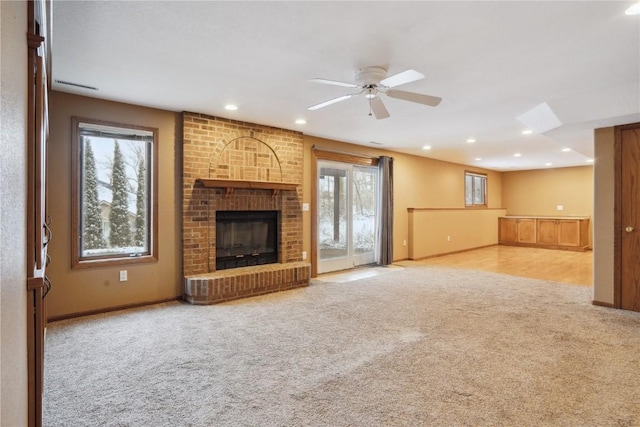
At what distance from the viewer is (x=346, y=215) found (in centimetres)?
654

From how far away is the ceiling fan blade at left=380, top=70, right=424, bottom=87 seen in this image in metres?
2.68

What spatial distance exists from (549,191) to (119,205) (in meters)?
10.9

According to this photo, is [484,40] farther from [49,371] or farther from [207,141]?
[49,371]

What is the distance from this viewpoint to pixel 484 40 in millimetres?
2496

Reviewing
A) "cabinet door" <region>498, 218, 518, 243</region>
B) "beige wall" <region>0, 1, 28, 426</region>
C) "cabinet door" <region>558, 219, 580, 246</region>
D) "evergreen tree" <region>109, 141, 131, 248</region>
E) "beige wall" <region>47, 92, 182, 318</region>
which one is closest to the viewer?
"beige wall" <region>0, 1, 28, 426</region>

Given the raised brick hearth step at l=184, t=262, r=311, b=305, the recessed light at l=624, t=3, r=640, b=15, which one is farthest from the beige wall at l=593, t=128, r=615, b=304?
the raised brick hearth step at l=184, t=262, r=311, b=305

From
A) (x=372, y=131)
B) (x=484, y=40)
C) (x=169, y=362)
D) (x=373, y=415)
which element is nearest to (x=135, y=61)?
(x=169, y=362)

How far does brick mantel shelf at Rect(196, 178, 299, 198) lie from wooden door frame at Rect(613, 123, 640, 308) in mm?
3995

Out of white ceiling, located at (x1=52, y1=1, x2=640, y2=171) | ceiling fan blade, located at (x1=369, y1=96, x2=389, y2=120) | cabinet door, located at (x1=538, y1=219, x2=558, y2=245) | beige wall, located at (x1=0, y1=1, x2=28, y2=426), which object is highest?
white ceiling, located at (x1=52, y1=1, x2=640, y2=171)

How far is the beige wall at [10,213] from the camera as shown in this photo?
81 centimetres

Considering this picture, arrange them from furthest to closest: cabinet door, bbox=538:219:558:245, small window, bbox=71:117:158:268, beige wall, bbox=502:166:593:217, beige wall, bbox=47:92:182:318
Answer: beige wall, bbox=502:166:593:217 → cabinet door, bbox=538:219:558:245 → small window, bbox=71:117:158:268 → beige wall, bbox=47:92:182:318

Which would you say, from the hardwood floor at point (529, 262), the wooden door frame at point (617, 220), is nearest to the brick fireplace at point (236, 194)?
the hardwood floor at point (529, 262)

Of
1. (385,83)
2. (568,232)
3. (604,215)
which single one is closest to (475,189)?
(568,232)

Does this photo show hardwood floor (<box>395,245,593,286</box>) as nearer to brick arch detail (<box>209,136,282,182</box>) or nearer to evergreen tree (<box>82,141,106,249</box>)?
brick arch detail (<box>209,136,282,182</box>)
